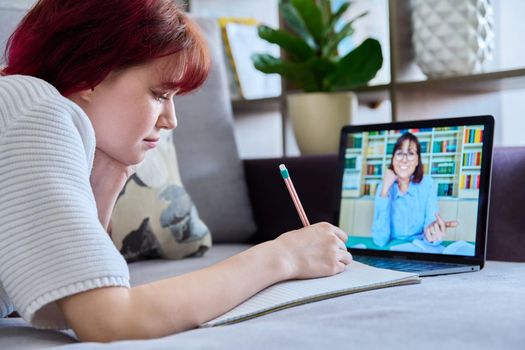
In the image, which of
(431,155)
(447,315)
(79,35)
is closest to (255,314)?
(447,315)

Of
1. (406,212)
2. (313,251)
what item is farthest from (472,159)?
(313,251)

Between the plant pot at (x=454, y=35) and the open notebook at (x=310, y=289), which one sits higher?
the plant pot at (x=454, y=35)

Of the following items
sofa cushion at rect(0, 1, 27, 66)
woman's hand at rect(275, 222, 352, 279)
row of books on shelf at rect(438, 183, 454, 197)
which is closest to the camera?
woman's hand at rect(275, 222, 352, 279)

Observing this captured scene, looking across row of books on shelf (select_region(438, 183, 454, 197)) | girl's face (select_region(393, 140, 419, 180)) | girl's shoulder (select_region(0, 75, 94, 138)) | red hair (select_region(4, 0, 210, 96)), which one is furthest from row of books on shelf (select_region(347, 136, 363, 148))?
girl's shoulder (select_region(0, 75, 94, 138))

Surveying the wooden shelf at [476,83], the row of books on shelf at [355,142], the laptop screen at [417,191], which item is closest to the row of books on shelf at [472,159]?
the laptop screen at [417,191]

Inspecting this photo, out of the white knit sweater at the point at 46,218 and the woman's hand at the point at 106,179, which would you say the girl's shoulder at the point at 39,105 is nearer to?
the white knit sweater at the point at 46,218

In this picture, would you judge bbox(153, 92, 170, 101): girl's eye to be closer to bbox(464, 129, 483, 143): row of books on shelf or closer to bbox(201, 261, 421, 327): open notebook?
bbox(201, 261, 421, 327): open notebook

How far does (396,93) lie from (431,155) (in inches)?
25.3

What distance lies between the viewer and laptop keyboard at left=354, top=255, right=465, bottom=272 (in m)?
1.12

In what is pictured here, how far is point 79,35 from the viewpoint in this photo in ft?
2.85

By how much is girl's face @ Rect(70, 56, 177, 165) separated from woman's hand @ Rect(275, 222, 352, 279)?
23 centimetres

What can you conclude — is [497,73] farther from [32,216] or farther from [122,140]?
[32,216]

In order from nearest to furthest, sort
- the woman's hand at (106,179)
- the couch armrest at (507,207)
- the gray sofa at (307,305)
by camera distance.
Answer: the gray sofa at (307,305)
the woman's hand at (106,179)
the couch armrest at (507,207)

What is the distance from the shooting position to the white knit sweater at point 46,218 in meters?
0.71
